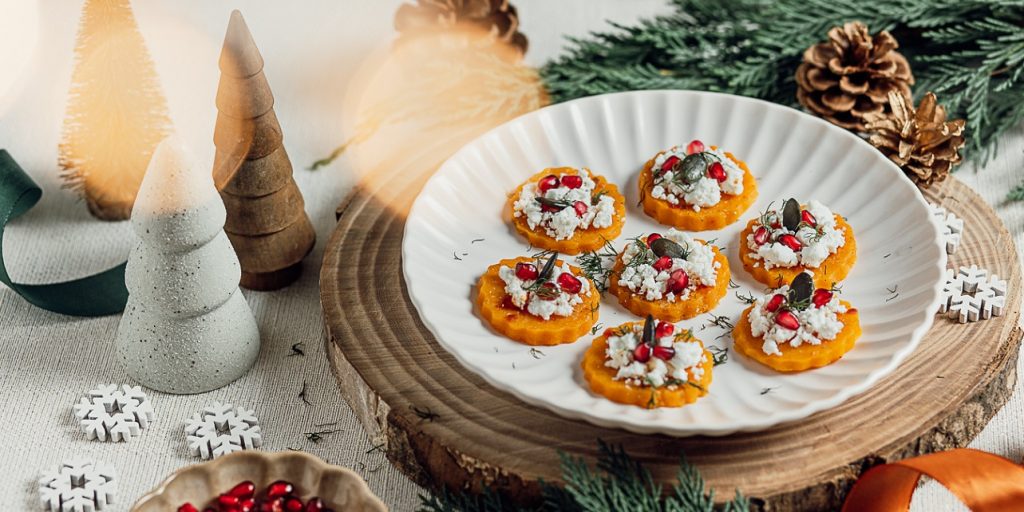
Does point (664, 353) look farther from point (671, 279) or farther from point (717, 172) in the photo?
point (717, 172)

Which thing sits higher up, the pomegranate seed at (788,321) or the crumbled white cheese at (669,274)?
the pomegranate seed at (788,321)

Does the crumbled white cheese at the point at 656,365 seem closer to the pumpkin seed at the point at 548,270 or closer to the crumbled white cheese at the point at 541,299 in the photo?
the crumbled white cheese at the point at 541,299

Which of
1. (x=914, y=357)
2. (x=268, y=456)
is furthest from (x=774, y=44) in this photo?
(x=268, y=456)

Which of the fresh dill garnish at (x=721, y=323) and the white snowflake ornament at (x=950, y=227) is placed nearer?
the fresh dill garnish at (x=721, y=323)

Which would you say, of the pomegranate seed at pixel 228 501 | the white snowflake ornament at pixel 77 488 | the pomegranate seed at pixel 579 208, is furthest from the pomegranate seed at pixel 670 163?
the white snowflake ornament at pixel 77 488

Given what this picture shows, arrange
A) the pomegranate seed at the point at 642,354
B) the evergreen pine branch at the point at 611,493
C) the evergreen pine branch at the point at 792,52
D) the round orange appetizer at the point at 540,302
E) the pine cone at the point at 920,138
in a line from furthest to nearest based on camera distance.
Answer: the evergreen pine branch at the point at 792,52, the pine cone at the point at 920,138, the round orange appetizer at the point at 540,302, the pomegranate seed at the point at 642,354, the evergreen pine branch at the point at 611,493

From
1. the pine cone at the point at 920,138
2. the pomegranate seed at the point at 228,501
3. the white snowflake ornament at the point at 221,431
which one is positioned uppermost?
the pine cone at the point at 920,138

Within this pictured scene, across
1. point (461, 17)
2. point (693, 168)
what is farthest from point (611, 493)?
point (461, 17)

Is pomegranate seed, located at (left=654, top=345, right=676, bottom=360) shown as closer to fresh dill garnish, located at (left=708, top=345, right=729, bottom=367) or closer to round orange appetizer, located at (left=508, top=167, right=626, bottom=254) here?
fresh dill garnish, located at (left=708, top=345, right=729, bottom=367)

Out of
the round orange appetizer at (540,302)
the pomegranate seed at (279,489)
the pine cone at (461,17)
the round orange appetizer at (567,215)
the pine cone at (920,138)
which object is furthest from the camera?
the pine cone at (461,17)
